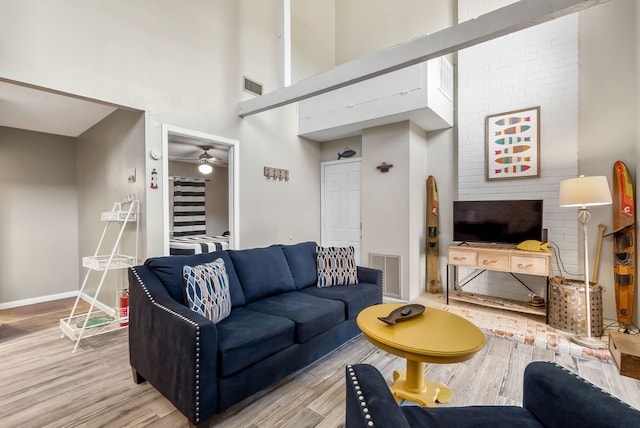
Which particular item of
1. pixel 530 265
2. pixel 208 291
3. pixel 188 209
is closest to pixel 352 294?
pixel 208 291

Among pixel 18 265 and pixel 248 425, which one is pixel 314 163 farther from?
pixel 18 265

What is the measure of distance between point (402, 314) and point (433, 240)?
257cm

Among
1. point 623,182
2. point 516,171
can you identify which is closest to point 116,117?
point 516,171

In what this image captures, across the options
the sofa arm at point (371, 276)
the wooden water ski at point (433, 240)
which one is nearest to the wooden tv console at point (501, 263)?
the wooden water ski at point (433, 240)

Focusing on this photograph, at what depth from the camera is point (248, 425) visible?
177 centimetres

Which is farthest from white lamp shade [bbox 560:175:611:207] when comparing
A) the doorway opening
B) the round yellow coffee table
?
the doorway opening

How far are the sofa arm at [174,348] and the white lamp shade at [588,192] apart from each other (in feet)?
10.8

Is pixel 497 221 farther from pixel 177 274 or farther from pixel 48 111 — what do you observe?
pixel 48 111

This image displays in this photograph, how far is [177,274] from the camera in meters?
2.24

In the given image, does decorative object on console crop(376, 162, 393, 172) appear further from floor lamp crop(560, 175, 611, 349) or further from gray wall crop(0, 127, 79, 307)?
gray wall crop(0, 127, 79, 307)

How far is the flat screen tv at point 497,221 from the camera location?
3541 mm

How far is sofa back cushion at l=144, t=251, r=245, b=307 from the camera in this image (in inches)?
86.1

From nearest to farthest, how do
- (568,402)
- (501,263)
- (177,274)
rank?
(568,402) → (177,274) → (501,263)

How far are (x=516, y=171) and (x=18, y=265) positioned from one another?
6.77m
